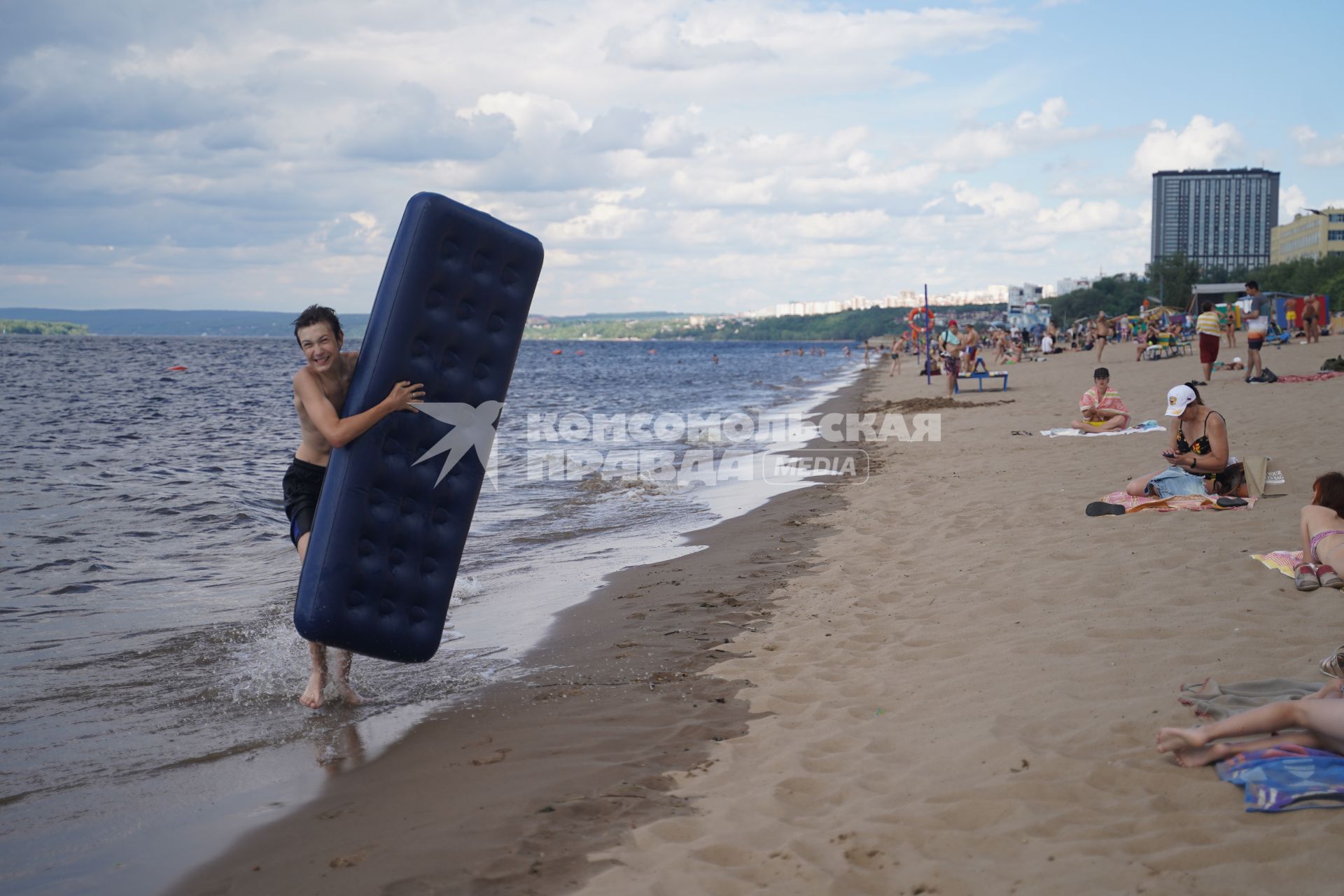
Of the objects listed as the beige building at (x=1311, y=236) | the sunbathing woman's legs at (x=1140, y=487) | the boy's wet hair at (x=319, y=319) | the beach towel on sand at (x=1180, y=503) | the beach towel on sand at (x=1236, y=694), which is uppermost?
the beige building at (x=1311, y=236)

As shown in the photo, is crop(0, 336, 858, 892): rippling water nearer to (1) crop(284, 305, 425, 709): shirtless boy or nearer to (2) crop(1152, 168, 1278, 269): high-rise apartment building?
(1) crop(284, 305, 425, 709): shirtless boy

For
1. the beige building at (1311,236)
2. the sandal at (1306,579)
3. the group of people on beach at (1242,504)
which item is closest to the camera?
the group of people on beach at (1242,504)

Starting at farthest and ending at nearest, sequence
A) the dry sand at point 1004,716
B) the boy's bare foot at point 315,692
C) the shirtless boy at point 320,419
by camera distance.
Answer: the boy's bare foot at point 315,692 < the shirtless boy at point 320,419 < the dry sand at point 1004,716

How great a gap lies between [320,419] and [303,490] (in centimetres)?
51

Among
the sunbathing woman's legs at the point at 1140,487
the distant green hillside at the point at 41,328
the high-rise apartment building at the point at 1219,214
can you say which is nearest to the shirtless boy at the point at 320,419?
the sunbathing woman's legs at the point at 1140,487

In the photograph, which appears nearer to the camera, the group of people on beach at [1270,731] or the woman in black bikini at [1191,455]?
the group of people on beach at [1270,731]

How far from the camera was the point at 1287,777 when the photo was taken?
3008mm

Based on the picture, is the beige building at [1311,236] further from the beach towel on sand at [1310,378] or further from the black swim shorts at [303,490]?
the black swim shorts at [303,490]

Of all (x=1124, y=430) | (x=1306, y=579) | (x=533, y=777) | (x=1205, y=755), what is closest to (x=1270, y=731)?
(x=1205, y=755)

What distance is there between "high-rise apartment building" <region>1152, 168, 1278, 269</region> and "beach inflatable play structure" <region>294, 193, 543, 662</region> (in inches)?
8004

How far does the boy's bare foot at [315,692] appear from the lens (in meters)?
4.77

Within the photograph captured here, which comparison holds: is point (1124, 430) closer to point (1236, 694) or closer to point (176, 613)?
point (1236, 694)

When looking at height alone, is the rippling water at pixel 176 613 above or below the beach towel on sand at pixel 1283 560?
below

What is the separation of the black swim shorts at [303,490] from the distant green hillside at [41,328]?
18516 cm
